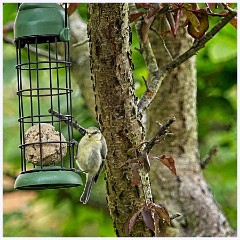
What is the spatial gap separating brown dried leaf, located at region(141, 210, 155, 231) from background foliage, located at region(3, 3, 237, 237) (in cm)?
161

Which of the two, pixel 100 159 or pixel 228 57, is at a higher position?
pixel 228 57

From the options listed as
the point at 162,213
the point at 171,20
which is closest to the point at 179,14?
the point at 171,20

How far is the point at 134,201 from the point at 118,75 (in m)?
0.54

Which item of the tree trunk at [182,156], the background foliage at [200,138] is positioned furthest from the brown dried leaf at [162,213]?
the background foliage at [200,138]

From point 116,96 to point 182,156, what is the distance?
1.07m

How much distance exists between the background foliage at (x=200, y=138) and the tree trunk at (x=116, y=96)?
1.31 m

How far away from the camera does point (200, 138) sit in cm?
530

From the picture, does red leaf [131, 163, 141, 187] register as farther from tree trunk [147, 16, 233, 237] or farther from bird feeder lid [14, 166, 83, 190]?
tree trunk [147, 16, 233, 237]

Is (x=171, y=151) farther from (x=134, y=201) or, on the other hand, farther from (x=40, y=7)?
(x=40, y=7)

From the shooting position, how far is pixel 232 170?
518 centimetres

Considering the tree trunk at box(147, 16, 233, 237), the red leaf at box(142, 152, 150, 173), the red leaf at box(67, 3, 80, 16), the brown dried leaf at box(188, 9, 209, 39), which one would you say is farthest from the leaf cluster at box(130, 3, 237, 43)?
the tree trunk at box(147, 16, 233, 237)

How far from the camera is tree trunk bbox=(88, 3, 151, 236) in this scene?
10.4 feet

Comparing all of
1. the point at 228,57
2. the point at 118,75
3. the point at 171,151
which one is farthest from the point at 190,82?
the point at 118,75

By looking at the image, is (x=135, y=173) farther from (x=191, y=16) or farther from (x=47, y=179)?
(x=191, y=16)
